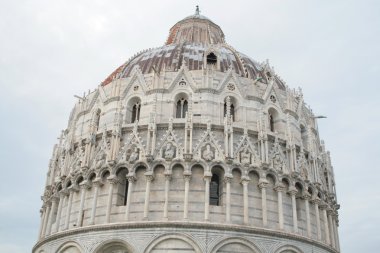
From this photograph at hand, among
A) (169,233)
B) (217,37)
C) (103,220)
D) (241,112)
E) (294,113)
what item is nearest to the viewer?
(169,233)

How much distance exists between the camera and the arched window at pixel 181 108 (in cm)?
2712

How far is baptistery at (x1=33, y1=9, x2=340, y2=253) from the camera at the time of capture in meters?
23.1

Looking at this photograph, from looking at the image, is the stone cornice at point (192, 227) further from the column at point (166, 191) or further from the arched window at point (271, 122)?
the arched window at point (271, 122)

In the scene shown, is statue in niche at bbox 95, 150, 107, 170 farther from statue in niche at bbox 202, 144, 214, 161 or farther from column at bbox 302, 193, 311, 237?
column at bbox 302, 193, 311, 237

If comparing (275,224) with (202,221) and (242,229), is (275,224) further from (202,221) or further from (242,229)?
Result: (202,221)

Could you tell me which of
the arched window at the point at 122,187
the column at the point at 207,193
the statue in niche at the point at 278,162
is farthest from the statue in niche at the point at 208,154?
the arched window at the point at 122,187

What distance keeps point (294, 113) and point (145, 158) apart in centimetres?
1120

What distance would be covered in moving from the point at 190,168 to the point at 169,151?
1598 mm

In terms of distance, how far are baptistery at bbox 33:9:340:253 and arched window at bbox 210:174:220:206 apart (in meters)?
0.06

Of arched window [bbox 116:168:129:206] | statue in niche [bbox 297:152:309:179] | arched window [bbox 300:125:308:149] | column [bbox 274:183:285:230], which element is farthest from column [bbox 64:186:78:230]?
arched window [bbox 300:125:308:149]

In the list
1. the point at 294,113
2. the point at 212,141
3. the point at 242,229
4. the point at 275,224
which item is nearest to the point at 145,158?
the point at 212,141

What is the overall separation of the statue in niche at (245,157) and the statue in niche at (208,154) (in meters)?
1.80

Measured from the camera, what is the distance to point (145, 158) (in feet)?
80.4

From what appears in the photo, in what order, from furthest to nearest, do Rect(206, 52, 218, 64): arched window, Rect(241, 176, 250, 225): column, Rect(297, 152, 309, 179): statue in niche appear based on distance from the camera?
1. Rect(206, 52, 218, 64): arched window
2. Rect(297, 152, 309, 179): statue in niche
3. Rect(241, 176, 250, 225): column
